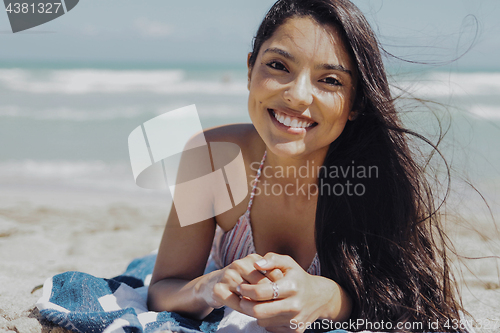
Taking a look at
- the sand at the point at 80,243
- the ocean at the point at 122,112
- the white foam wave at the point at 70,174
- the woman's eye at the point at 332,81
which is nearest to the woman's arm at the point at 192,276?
the sand at the point at 80,243

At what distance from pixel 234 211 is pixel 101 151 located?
5.64 metres

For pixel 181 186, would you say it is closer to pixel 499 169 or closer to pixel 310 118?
pixel 310 118

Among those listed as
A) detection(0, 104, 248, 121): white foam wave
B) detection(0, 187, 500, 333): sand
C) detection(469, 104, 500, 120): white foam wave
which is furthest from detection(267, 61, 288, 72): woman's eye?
detection(469, 104, 500, 120): white foam wave

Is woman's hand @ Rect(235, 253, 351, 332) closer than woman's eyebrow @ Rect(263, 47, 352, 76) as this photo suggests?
Yes

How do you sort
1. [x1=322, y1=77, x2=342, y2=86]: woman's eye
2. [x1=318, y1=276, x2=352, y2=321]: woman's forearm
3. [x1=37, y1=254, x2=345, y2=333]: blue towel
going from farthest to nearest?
1. [x1=322, y1=77, x2=342, y2=86]: woman's eye
2. [x1=318, y1=276, x2=352, y2=321]: woman's forearm
3. [x1=37, y1=254, x2=345, y2=333]: blue towel

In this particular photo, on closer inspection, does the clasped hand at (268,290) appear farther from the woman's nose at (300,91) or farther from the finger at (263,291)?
the woman's nose at (300,91)

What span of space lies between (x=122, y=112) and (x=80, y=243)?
819 cm

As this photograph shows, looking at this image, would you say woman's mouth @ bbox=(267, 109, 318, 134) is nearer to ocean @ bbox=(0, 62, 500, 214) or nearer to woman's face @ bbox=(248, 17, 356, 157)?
woman's face @ bbox=(248, 17, 356, 157)

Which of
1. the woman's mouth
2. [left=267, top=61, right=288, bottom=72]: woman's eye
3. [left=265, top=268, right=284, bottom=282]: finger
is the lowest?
[left=265, top=268, right=284, bottom=282]: finger

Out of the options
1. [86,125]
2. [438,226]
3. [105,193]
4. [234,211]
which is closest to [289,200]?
[234,211]

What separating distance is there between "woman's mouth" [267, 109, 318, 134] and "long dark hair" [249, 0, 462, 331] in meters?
0.31

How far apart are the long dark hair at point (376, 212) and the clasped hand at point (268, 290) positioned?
0.51 metres

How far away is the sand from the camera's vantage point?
2.54m

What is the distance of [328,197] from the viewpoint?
2.28 m
